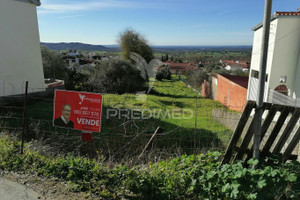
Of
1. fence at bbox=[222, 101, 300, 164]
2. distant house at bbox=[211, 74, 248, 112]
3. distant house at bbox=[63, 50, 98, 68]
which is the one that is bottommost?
distant house at bbox=[211, 74, 248, 112]

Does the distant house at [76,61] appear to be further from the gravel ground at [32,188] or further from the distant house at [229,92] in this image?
the gravel ground at [32,188]

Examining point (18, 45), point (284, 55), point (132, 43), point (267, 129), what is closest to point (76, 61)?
point (132, 43)

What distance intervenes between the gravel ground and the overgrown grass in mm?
108

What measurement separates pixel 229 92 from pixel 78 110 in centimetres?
1637

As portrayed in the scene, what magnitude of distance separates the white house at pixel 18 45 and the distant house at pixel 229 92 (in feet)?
39.6

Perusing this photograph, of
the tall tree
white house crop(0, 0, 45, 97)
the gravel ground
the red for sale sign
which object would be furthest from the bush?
the gravel ground

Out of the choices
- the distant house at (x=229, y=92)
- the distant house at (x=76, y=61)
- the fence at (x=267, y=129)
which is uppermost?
the distant house at (x=76, y=61)

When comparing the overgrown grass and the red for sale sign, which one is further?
the red for sale sign

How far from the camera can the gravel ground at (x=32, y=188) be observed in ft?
9.86

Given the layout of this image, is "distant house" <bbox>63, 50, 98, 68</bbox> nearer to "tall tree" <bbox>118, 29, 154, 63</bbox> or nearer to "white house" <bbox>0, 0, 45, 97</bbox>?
"tall tree" <bbox>118, 29, 154, 63</bbox>

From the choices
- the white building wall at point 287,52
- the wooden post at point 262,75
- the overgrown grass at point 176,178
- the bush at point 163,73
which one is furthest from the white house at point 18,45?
the bush at point 163,73

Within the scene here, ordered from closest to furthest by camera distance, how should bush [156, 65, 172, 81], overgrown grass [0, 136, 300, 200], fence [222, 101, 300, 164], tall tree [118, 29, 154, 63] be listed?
overgrown grass [0, 136, 300, 200] → fence [222, 101, 300, 164] → tall tree [118, 29, 154, 63] → bush [156, 65, 172, 81]

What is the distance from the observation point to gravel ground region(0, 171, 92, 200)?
118 inches

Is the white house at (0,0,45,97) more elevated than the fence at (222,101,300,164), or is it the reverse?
the white house at (0,0,45,97)
